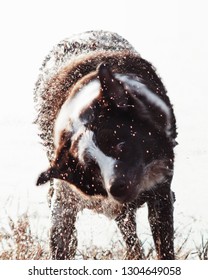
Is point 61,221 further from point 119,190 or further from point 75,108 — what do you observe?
point 75,108

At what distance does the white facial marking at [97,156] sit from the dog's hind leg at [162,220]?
329mm

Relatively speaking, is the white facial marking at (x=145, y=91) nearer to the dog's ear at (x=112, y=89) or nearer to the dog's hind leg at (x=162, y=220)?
the dog's ear at (x=112, y=89)

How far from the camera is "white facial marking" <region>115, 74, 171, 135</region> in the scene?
2438 millimetres

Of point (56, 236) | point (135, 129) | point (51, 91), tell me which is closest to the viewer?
point (135, 129)

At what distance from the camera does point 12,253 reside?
9.15ft

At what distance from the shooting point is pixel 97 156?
229cm

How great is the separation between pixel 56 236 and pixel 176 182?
0.62 meters

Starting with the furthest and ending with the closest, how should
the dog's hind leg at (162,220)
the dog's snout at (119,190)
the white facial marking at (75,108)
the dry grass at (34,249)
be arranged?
the dry grass at (34,249)
the dog's hind leg at (162,220)
the white facial marking at (75,108)
the dog's snout at (119,190)

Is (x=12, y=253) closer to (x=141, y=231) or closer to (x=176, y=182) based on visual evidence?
(x=141, y=231)

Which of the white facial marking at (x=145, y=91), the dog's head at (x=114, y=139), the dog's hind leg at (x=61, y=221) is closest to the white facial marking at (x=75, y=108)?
the dog's head at (x=114, y=139)

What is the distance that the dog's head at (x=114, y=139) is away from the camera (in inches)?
90.3

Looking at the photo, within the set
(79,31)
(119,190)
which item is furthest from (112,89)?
(79,31)

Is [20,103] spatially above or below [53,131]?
above
